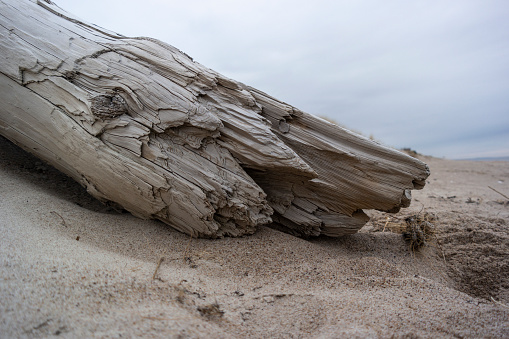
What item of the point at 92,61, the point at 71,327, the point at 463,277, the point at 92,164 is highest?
the point at 92,61

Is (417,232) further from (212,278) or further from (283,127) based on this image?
(212,278)

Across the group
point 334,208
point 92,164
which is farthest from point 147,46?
point 334,208

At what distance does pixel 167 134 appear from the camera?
3170 millimetres

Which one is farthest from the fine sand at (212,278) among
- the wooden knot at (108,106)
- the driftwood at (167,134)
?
the wooden knot at (108,106)

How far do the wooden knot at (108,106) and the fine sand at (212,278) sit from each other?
1123 mm

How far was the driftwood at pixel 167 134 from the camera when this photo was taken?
3049mm

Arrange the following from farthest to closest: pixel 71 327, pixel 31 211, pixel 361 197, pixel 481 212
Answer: pixel 481 212
pixel 361 197
pixel 31 211
pixel 71 327

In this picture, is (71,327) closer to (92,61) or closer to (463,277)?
(92,61)

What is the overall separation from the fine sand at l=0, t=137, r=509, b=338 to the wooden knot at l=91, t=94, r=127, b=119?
1123 millimetres

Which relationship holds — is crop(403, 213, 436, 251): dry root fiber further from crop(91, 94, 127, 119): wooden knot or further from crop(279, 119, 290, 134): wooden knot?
crop(91, 94, 127, 119): wooden knot

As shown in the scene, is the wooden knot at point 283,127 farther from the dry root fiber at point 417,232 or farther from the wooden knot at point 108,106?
the dry root fiber at point 417,232

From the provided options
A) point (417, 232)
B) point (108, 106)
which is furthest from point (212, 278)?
point (417, 232)

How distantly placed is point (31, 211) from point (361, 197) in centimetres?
354

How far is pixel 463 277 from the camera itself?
368 centimetres
